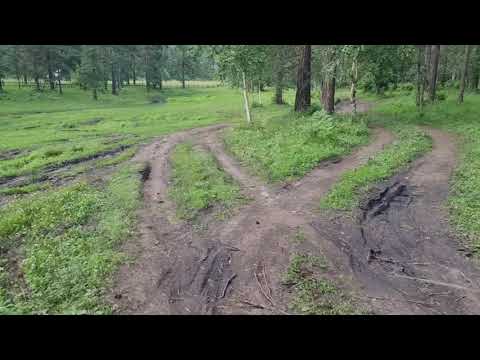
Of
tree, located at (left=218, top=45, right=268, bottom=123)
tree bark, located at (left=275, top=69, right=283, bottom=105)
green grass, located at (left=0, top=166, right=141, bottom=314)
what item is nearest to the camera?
green grass, located at (left=0, top=166, right=141, bottom=314)

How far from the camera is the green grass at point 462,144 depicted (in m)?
9.05

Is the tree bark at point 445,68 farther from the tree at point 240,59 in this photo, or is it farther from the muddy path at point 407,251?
the muddy path at point 407,251

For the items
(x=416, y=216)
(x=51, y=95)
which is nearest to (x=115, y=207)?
(x=416, y=216)

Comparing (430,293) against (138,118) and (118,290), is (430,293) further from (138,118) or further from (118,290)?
(138,118)

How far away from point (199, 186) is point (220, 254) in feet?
16.4

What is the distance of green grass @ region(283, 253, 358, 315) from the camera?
20.3 ft

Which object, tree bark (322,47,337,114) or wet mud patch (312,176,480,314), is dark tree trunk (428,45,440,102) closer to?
tree bark (322,47,337,114)

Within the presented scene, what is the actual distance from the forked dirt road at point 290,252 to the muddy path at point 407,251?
Answer: 0.07ft

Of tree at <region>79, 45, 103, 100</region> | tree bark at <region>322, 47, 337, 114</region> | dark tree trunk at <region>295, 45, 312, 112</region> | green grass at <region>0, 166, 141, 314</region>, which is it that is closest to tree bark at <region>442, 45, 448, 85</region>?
dark tree trunk at <region>295, 45, 312, 112</region>

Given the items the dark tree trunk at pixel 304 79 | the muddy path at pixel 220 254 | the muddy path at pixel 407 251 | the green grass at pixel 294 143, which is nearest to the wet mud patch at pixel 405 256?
the muddy path at pixel 407 251

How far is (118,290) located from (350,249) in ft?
17.4

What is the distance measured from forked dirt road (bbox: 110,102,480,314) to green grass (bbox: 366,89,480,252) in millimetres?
449
